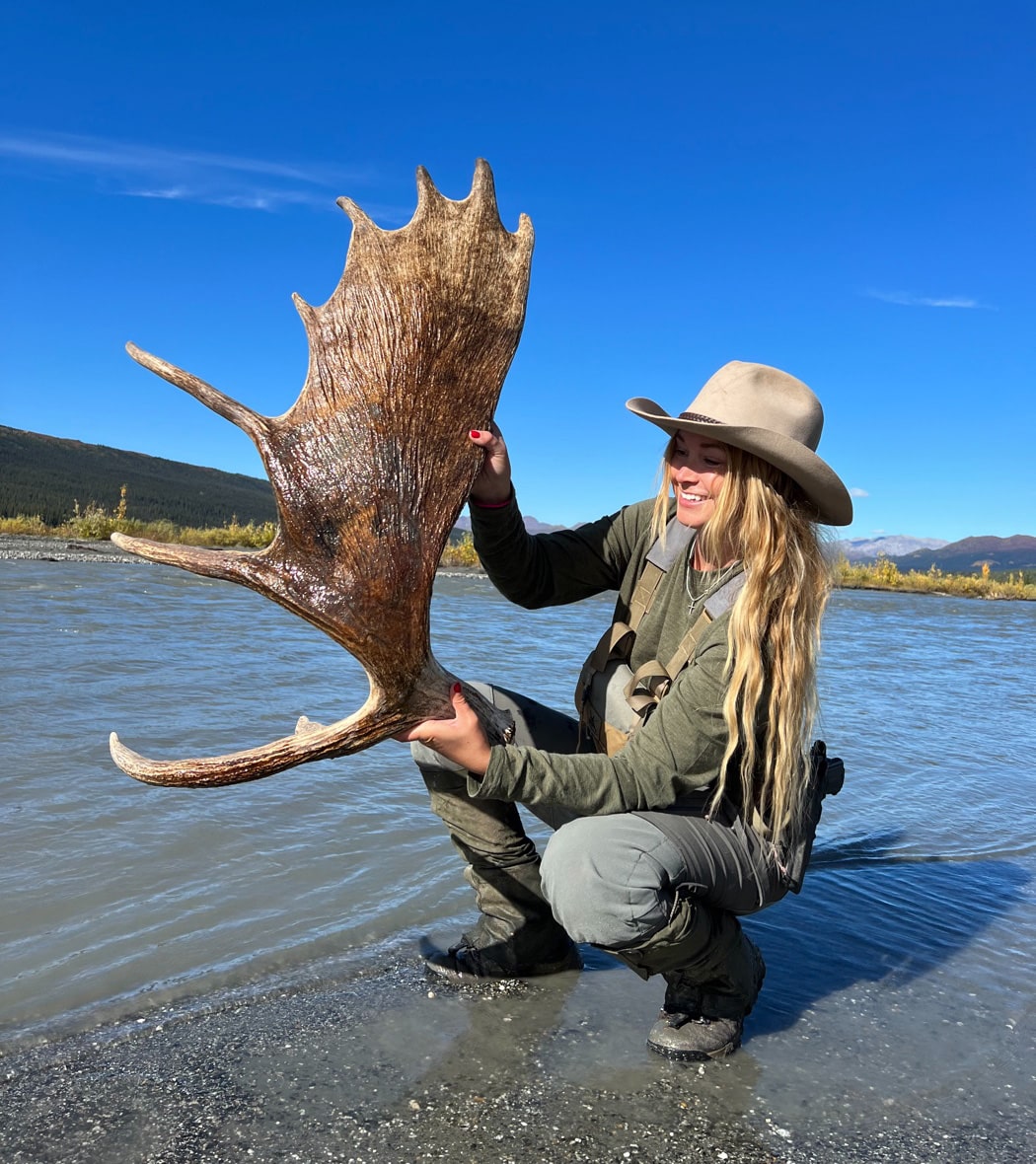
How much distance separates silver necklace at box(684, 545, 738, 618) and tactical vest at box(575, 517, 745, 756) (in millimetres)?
16

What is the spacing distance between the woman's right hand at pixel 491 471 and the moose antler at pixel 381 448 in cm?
3

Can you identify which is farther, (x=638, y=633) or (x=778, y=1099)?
(x=638, y=633)

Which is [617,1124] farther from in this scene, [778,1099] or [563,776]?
[563,776]

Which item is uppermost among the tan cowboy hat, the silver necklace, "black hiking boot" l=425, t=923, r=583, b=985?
the tan cowboy hat

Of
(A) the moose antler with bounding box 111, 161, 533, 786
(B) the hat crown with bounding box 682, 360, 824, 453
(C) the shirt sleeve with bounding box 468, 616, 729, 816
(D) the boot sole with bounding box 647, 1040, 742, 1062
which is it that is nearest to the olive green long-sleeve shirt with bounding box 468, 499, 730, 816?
(C) the shirt sleeve with bounding box 468, 616, 729, 816

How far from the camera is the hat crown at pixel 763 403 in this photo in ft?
7.97

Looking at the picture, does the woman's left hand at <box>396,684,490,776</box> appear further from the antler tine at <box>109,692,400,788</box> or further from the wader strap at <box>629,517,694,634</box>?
the wader strap at <box>629,517,694,634</box>

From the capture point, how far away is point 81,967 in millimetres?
2604

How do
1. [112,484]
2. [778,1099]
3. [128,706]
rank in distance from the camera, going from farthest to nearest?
[112,484] → [128,706] → [778,1099]

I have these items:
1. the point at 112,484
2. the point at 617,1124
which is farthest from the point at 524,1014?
the point at 112,484

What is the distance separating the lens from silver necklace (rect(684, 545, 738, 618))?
2.51 m

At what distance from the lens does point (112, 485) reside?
60.3m

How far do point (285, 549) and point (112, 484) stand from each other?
211 feet

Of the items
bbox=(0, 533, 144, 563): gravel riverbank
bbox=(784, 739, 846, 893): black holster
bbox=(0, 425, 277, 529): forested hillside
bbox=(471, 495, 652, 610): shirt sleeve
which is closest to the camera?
bbox=(784, 739, 846, 893): black holster
